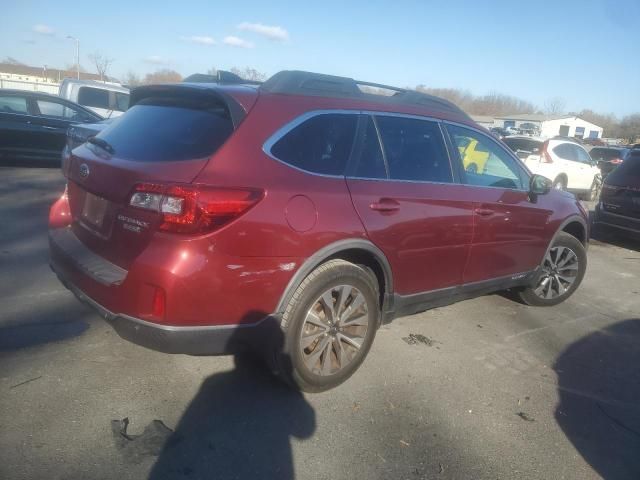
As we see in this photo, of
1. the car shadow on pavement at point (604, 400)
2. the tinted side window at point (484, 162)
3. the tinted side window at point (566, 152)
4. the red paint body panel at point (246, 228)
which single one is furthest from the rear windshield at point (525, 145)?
the red paint body panel at point (246, 228)

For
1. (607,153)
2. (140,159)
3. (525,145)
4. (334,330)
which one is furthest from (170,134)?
(607,153)

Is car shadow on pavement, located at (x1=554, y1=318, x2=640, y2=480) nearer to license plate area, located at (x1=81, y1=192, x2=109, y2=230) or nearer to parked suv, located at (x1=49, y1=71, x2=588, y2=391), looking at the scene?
parked suv, located at (x1=49, y1=71, x2=588, y2=391)

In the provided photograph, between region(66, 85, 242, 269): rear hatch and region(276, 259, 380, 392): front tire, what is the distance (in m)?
0.92

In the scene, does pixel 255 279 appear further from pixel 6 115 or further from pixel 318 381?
pixel 6 115

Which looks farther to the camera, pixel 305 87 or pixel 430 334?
pixel 430 334

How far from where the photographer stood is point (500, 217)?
4133 millimetres

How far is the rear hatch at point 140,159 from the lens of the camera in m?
2.63

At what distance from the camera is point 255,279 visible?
8.84 feet

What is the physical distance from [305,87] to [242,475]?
2.18m

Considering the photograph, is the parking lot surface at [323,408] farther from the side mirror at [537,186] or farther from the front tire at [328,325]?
the side mirror at [537,186]

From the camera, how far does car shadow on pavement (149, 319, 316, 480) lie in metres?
2.46

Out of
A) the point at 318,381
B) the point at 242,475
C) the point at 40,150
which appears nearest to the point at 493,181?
the point at 318,381

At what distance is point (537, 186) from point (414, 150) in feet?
4.97

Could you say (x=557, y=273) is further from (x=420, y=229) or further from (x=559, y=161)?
(x=559, y=161)
